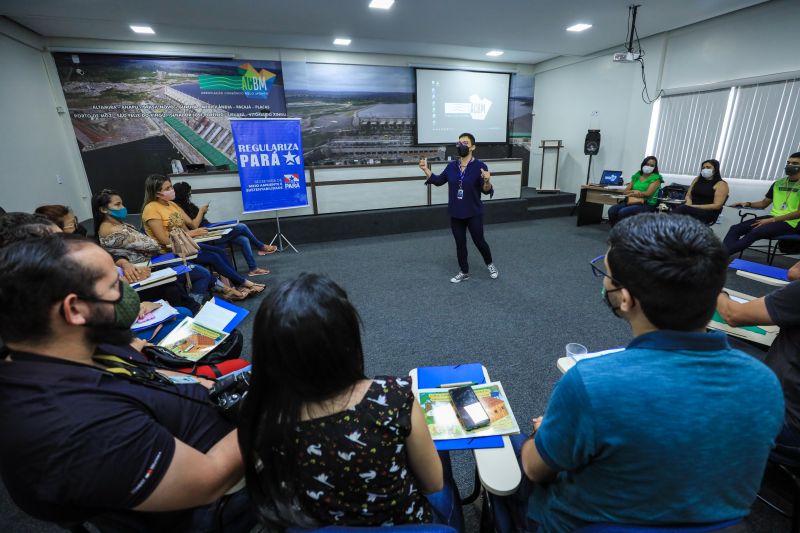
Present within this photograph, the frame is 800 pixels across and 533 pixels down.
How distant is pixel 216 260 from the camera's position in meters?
3.25

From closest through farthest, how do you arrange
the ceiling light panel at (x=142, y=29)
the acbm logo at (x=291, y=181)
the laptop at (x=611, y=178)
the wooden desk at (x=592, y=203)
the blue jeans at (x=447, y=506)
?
the blue jeans at (x=447, y=506) → the ceiling light panel at (x=142, y=29) → the acbm logo at (x=291, y=181) → the wooden desk at (x=592, y=203) → the laptop at (x=611, y=178)

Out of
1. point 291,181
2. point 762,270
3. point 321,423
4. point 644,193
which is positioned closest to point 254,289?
point 291,181

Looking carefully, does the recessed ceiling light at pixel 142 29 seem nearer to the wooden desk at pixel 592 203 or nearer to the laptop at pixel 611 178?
the wooden desk at pixel 592 203

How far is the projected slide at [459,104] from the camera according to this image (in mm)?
6715

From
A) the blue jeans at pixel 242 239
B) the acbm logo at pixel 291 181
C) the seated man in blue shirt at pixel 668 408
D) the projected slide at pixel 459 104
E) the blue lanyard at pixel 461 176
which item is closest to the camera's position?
the seated man in blue shirt at pixel 668 408

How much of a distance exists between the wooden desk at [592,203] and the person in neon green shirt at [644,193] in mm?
408

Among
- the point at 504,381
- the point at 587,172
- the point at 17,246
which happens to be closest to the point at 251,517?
the point at 17,246

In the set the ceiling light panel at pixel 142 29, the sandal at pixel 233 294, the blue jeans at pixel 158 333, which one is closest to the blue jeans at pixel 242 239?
the sandal at pixel 233 294

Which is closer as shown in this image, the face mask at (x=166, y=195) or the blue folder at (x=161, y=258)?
the blue folder at (x=161, y=258)

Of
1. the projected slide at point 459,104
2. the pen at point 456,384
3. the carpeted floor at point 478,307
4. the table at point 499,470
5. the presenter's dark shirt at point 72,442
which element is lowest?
the carpeted floor at point 478,307

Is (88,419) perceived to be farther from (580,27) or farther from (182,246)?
(580,27)

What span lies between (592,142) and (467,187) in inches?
163

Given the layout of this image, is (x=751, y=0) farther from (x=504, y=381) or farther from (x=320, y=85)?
(x=320, y=85)

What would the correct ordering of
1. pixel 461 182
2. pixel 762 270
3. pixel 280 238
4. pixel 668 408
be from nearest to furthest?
pixel 668 408
pixel 762 270
pixel 461 182
pixel 280 238
